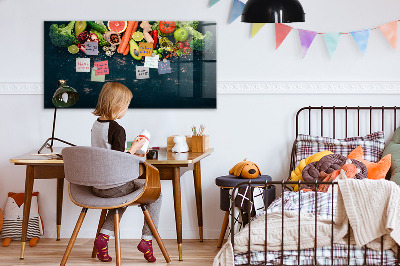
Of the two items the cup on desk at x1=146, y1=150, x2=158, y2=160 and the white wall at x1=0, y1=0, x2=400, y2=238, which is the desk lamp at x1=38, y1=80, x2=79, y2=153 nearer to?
the white wall at x1=0, y1=0, x2=400, y2=238

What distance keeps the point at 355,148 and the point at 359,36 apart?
2.65ft

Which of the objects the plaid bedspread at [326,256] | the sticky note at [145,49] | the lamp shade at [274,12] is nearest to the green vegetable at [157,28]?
the sticky note at [145,49]

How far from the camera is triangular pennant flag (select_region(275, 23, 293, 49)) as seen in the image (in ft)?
14.1

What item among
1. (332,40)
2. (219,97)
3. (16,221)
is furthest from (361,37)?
(16,221)

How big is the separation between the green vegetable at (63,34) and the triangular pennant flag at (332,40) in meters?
1.81

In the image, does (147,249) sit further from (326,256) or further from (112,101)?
(326,256)

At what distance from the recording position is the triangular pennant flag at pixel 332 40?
427 cm

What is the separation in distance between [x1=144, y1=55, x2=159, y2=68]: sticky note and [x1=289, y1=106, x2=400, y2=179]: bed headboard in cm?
108

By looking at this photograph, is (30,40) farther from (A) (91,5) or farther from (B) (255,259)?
(B) (255,259)

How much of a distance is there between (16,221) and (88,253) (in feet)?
2.21

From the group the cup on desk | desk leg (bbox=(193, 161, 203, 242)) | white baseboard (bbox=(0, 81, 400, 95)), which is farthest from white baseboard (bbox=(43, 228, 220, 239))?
white baseboard (bbox=(0, 81, 400, 95))

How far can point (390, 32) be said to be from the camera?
14.0 ft

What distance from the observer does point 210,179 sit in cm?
440

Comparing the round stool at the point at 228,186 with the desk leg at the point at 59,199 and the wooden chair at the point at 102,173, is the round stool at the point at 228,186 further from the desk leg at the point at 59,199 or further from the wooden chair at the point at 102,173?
the desk leg at the point at 59,199
